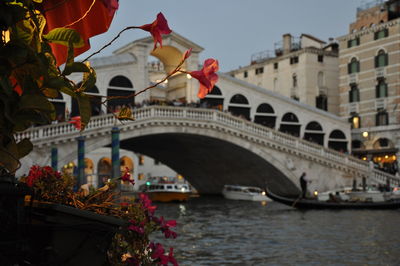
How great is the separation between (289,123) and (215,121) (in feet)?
25.7

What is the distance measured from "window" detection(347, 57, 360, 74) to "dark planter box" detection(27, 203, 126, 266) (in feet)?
106

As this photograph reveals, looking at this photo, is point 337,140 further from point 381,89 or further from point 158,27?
point 158,27

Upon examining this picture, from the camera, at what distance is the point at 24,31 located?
1713 millimetres

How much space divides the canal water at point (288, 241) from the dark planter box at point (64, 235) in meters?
6.41

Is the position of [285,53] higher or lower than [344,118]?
higher

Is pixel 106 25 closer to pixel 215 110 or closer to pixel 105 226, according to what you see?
pixel 105 226

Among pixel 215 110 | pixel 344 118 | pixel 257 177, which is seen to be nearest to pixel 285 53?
pixel 344 118

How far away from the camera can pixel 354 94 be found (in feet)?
108

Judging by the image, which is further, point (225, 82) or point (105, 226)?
point (225, 82)

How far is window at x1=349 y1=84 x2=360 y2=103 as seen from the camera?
107 ft

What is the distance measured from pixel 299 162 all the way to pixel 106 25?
2707 cm

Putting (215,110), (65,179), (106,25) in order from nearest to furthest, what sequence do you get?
(106,25) < (65,179) < (215,110)

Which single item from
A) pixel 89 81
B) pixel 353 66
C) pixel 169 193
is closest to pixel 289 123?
pixel 353 66

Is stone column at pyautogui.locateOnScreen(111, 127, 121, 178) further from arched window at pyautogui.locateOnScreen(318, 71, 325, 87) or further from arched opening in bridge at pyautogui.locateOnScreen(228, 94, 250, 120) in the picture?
arched window at pyautogui.locateOnScreen(318, 71, 325, 87)
